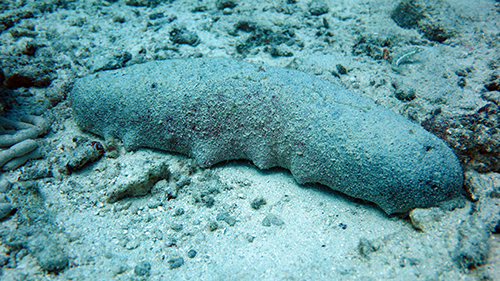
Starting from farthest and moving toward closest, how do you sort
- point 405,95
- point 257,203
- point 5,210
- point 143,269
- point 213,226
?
point 405,95 < point 257,203 < point 213,226 < point 5,210 < point 143,269

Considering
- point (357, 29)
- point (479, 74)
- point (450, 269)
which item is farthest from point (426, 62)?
point (450, 269)

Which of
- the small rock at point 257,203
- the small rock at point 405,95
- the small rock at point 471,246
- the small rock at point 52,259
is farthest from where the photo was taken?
the small rock at point 405,95

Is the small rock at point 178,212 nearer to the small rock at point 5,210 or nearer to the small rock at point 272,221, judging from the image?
the small rock at point 272,221

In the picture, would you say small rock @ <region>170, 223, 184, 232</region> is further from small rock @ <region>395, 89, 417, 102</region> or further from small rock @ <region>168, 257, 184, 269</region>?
small rock @ <region>395, 89, 417, 102</region>

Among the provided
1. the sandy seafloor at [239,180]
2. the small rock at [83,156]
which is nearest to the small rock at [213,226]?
the sandy seafloor at [239,180]

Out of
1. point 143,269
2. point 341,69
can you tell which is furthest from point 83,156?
point 341,69

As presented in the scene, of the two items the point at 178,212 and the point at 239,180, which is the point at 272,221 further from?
the point at 178,212
